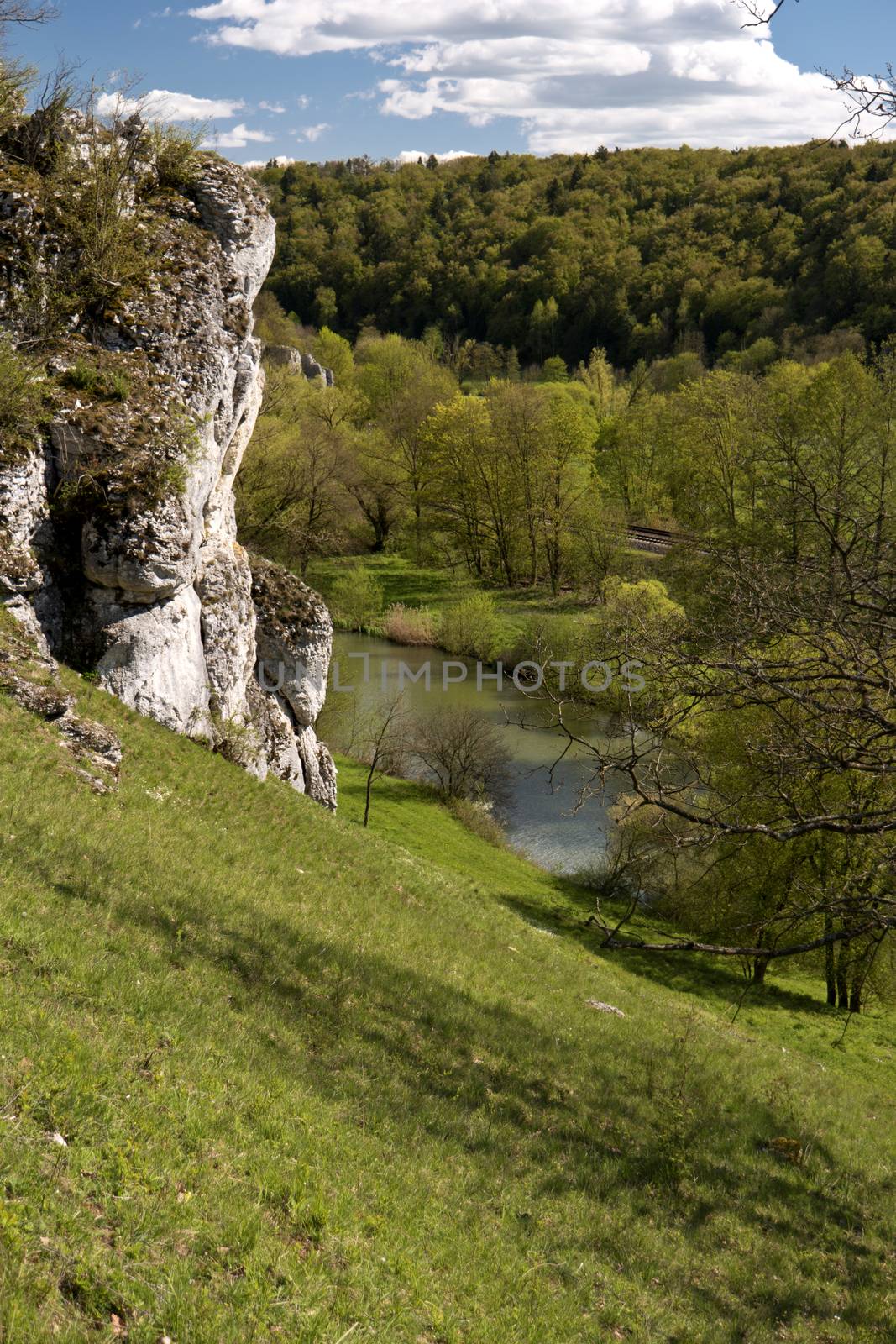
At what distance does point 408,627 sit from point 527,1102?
3985 centimetres

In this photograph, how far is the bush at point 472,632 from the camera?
45781 mm

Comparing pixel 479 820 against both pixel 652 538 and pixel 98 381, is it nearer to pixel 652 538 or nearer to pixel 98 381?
pixel 98 381

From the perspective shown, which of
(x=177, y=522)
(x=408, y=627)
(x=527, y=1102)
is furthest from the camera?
(x=408, y=627)

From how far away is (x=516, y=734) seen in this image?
3881 cm

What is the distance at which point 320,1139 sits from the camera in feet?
21.4

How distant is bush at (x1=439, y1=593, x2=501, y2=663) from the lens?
4578cm

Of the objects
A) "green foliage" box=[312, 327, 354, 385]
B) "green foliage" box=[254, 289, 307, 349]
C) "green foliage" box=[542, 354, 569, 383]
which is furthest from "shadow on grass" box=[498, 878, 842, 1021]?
"green foliage" box=[542, 354, 569, 383]

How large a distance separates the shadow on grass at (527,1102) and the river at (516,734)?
16424 mm

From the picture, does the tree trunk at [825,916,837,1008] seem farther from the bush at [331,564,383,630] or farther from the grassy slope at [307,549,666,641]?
the bush at [331,564,383,630]

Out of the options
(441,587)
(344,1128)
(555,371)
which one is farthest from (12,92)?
(555,371)

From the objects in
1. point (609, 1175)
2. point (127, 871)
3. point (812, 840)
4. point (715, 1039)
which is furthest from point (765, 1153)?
point (812, 840)

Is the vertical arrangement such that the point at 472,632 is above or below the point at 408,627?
above

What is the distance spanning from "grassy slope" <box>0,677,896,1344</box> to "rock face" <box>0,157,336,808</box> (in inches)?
134

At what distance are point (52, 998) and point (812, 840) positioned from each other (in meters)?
17.8
